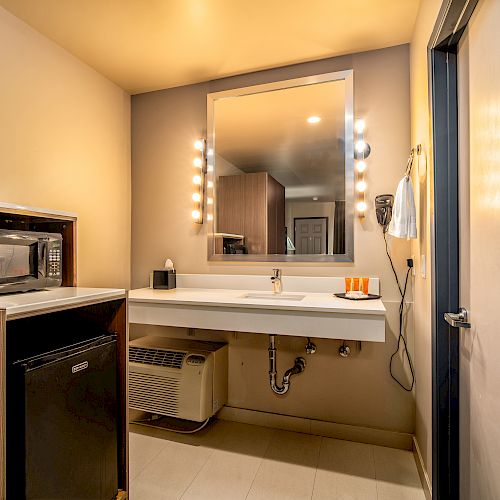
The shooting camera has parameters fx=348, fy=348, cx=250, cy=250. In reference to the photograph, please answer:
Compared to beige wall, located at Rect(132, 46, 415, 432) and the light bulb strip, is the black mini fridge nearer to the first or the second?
beige wall, located at Rect(132, 46, 415, 432)

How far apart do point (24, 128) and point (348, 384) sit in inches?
95.0

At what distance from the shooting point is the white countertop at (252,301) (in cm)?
172

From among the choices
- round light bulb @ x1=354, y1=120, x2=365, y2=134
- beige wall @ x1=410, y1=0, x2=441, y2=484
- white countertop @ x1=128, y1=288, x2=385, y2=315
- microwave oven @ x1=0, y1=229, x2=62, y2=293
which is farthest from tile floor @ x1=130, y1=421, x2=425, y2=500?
round light bulb @ x1=354, y1=120, x2=365, y2=134

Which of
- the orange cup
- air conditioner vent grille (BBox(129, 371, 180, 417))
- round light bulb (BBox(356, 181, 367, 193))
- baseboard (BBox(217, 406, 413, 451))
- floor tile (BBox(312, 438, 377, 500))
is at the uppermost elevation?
round light bulb (BBox(356, 181, 367, 193))

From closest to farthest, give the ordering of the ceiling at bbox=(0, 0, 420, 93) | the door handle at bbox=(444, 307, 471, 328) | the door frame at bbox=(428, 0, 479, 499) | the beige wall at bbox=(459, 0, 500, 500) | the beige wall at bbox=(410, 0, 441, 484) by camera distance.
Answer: the beige wall at bbox=(459, 0, 500, 500), the door handle at bbox=(444, 307, 471, 328), the door frame at bbox=(428, 0, 479, 499), the beige wall at bbox=(410, 0, 441, 484), the ceiling at bbox=(0, 0, 420, 93)

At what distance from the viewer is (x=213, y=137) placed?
8.18ft

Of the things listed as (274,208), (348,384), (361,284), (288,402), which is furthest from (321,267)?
(288,402)

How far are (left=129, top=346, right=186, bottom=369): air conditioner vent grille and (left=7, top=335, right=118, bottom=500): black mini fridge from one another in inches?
30.4

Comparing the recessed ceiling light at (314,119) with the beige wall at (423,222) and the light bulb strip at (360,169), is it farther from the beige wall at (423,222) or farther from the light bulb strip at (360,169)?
the beige wall at (423,222)

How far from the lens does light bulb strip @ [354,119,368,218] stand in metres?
2.16

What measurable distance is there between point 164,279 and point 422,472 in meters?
1.86

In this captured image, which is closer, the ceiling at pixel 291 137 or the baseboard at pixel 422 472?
the baseboard at pixel 422 472

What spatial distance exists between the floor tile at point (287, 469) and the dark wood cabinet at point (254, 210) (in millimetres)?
1184

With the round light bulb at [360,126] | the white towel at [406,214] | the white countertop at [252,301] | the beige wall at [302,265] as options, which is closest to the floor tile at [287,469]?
the beige wall at [302,265]
